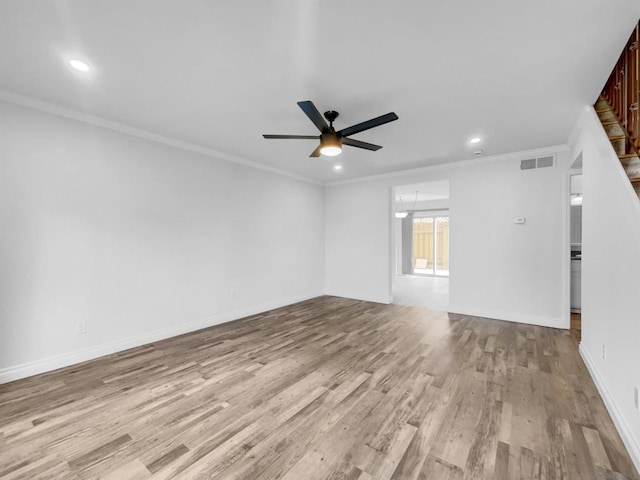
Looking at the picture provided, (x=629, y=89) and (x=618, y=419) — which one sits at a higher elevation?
(x=629, y=89)

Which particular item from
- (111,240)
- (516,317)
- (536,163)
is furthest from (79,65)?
(516,317)

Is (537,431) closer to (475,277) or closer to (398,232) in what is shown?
(475,277)

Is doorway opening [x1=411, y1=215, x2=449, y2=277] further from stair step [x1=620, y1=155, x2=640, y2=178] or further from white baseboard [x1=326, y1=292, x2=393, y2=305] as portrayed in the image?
stair step [x1=620, y1=155, x2=640, y2=178]

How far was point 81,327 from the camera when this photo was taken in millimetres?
3014

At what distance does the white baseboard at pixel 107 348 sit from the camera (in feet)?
8.70

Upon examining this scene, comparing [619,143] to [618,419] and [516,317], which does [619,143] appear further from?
[516,317]

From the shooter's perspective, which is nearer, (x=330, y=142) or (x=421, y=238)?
(x=330, y=142)

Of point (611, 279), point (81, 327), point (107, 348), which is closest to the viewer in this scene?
point (611, 279)

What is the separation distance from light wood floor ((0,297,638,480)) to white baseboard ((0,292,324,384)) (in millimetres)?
122

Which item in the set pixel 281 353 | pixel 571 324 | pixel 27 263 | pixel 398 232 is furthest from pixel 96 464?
pixel 398 232

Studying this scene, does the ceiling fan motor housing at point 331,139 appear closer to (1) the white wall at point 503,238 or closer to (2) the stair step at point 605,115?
(2) the stair step at point 605,115

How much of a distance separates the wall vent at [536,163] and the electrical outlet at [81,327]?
242 inches

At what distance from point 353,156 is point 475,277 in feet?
9.42

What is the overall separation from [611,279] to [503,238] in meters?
2.43
